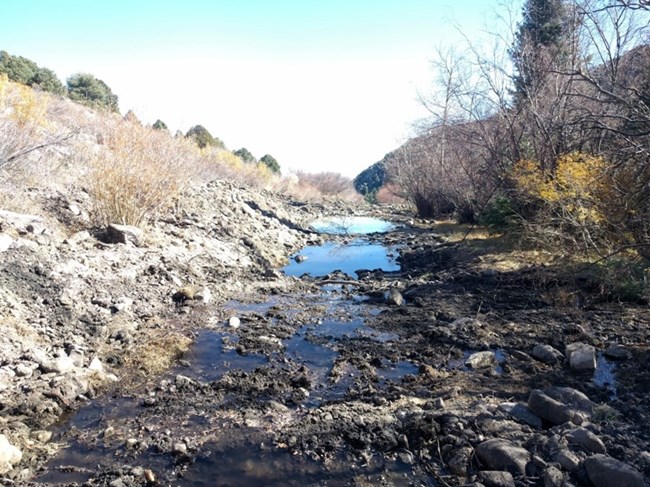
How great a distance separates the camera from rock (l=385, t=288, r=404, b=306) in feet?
29.7

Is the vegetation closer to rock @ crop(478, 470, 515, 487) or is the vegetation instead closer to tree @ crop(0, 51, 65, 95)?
rock @ crop(478, 470, 515, 487)

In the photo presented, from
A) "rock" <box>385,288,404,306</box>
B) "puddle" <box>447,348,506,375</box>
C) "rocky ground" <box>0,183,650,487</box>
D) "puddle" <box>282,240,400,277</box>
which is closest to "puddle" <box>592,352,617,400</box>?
"rocky ground" <box>0,183,650,487</box>

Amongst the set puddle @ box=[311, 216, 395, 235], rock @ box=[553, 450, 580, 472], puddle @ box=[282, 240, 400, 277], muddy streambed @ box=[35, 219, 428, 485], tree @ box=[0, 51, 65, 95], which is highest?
tree @ box=[0, 51, 65, 95]

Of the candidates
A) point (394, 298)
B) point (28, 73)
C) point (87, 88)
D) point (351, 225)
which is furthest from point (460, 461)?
point (87, 88)

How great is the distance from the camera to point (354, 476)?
3.82 m

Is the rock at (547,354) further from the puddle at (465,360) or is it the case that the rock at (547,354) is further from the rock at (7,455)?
the rock at (7,455)

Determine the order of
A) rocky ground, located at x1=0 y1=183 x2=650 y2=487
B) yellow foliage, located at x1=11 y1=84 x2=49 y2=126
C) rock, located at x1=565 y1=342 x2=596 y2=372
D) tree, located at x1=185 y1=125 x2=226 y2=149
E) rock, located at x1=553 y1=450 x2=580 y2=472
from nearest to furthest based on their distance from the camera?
rock, located at x1=553 y1=450 x2=580 y2=472, rocky ground, located at x1=0 y1=183 x2=650 y2=487, rock, located at x1=565 y1=342 x2=596 y2=372, yellow foliage, located at x1=11 y1=84 x2=49 y2=126, tree, located at x1=185 y1=125 x2=226 y2=149

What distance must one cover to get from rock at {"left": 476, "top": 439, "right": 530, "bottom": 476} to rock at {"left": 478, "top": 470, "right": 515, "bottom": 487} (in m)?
0.10

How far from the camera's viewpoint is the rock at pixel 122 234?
31.2 feet

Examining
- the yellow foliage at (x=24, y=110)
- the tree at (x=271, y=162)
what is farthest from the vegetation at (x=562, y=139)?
the tree at (x=271, y=162)

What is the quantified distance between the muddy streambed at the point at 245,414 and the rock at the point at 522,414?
119 centimetres

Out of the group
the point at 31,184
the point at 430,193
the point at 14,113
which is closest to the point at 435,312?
the point at 31,184

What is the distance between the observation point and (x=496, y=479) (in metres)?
3.50

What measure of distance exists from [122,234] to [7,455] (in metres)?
6.23
